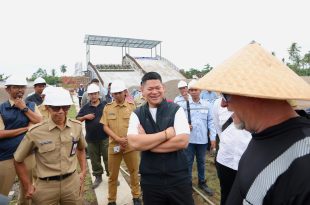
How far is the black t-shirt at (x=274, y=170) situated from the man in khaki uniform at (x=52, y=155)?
213cm

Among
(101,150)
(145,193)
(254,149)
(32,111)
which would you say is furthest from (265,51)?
(101,150)

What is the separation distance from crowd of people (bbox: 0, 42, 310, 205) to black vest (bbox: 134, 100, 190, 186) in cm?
1

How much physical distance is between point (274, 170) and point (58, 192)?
8.32 ft

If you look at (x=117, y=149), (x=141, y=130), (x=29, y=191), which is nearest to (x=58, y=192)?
(x=29, y=191)

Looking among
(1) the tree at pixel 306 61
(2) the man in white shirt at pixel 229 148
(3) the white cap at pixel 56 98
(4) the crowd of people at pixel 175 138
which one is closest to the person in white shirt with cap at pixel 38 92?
(4) the crowd of people at pixel 175 138

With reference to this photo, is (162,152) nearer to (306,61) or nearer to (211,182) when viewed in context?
(211,182)

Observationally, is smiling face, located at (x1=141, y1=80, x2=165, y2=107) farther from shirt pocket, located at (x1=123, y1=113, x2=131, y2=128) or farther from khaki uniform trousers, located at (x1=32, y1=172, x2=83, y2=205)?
shirt pocket, located at (x1=123, y1=113, x2=131, y2=128)

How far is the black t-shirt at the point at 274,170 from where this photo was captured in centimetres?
105

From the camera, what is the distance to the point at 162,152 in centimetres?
274

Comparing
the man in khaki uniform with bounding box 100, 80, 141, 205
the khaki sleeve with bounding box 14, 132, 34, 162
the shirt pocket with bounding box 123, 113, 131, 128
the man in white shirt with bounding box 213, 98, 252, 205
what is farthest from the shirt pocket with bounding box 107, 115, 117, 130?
the man in white shirt with bounding box 213, 98, 252, 205

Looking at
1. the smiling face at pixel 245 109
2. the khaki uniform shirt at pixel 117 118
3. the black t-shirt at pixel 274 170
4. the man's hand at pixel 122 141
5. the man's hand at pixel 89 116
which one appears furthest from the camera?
the man's hand at pixel 89 116

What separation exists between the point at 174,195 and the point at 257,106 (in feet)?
5.65

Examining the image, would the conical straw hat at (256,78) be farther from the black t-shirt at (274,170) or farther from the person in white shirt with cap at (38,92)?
the person in white shirt with cap at (38,92)

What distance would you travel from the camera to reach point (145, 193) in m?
2.82
